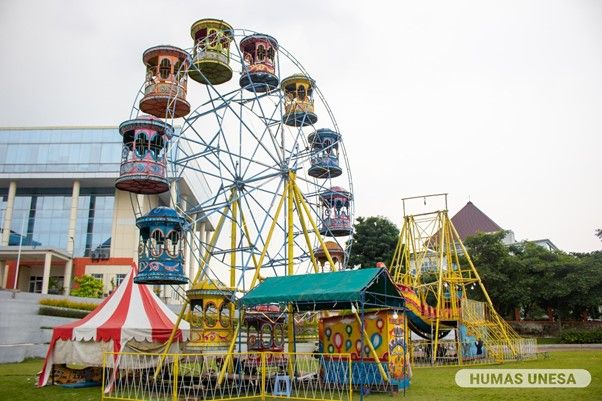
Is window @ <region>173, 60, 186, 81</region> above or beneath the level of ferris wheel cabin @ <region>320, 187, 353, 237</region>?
above

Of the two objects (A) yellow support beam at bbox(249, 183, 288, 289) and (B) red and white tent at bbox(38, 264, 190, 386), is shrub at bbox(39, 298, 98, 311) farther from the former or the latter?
(A) yellow support beam at bbox(249, 183, 288, 289)

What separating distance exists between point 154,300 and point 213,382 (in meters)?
5.17

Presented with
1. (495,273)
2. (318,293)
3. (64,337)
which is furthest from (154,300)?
(495,273)

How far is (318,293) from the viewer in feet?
45.3

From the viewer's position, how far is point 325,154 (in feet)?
75.4

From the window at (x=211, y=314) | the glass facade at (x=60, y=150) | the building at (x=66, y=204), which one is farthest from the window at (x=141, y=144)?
the glass facade at (x=60, y=150)

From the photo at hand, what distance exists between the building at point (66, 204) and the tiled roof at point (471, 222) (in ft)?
124

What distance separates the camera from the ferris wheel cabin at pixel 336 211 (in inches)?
910

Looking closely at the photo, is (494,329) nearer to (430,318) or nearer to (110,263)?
(430,318)

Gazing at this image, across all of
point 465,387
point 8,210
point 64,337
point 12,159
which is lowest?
point 465,387

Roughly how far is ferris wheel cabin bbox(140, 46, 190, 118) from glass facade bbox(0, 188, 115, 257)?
3966cm

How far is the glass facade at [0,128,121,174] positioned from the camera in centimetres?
5384

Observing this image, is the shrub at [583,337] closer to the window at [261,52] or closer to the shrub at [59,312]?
the window at [261,52]

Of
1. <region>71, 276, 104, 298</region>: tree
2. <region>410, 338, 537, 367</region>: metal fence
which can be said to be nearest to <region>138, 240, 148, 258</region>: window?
<region>410, 338, 537, 367</region>: metal fence
